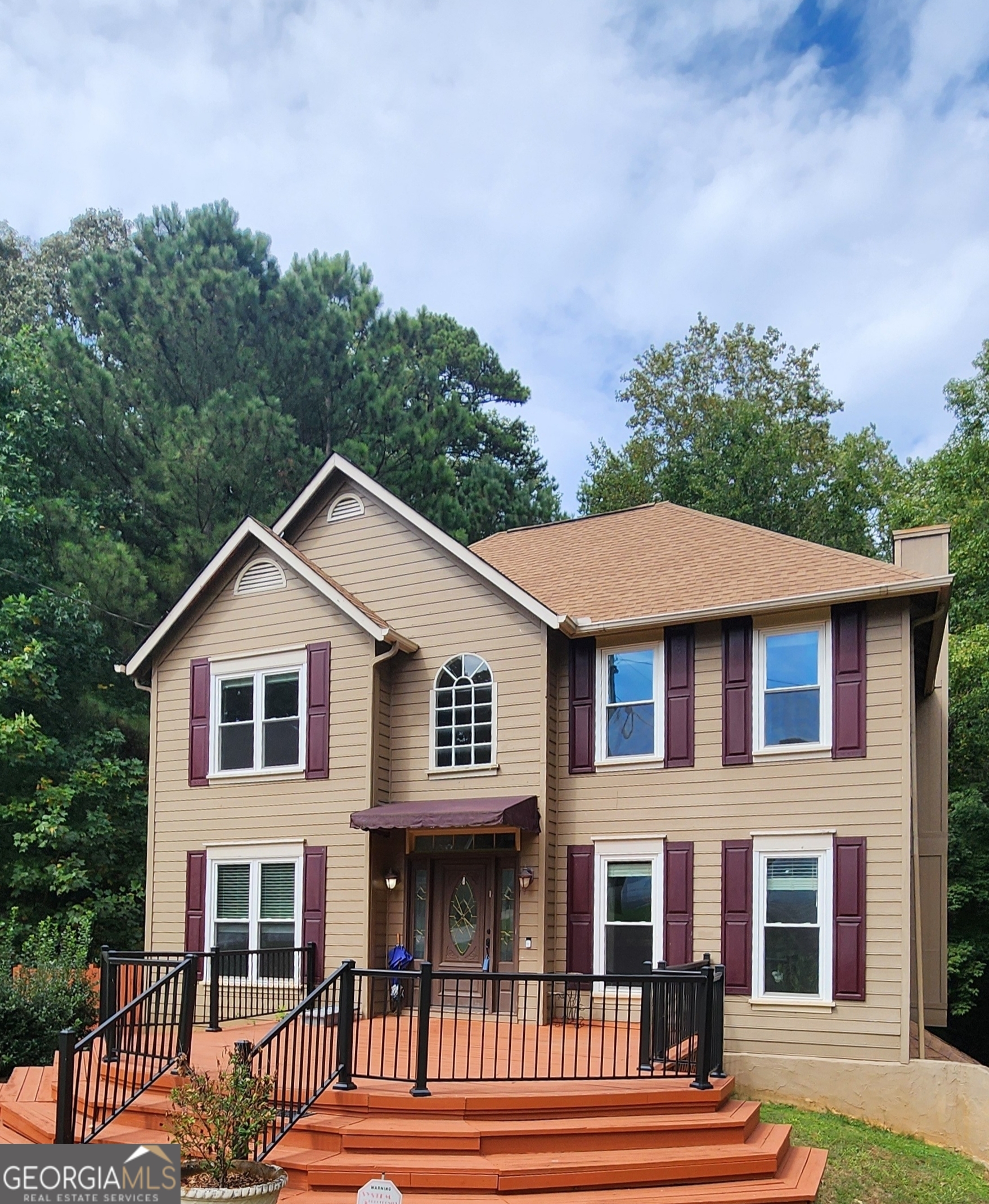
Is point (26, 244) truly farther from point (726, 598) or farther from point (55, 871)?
point (726, 598)

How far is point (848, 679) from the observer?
40.7 ft

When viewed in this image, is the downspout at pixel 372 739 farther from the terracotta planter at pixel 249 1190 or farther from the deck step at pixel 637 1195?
the terracotta planter at pixel 249 1190

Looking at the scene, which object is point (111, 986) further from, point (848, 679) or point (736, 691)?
point (848, 679)

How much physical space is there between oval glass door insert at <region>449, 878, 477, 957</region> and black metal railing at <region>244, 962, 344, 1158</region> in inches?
170

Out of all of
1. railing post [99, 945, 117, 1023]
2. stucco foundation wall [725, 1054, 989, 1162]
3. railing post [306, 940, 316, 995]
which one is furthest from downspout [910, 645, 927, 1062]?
railing post [99, 945, 117, 1023]

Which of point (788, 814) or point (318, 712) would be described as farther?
point (318, 712)

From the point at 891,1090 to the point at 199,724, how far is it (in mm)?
9674

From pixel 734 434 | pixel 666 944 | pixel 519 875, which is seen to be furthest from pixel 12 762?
pixel 734 434

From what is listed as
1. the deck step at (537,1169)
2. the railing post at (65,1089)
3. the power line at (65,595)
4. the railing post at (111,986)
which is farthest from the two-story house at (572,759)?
the power line at (65,595)

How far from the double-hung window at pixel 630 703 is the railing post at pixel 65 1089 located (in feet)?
23.1

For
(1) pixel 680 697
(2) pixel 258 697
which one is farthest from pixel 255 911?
(1) pixel 680 697

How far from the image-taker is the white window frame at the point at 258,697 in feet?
49.0

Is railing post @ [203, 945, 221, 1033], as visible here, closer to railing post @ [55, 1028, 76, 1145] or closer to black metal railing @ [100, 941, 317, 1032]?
black metal railing @ [100, 941, 317, 1032]

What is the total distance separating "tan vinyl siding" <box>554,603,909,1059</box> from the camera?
11.7m
